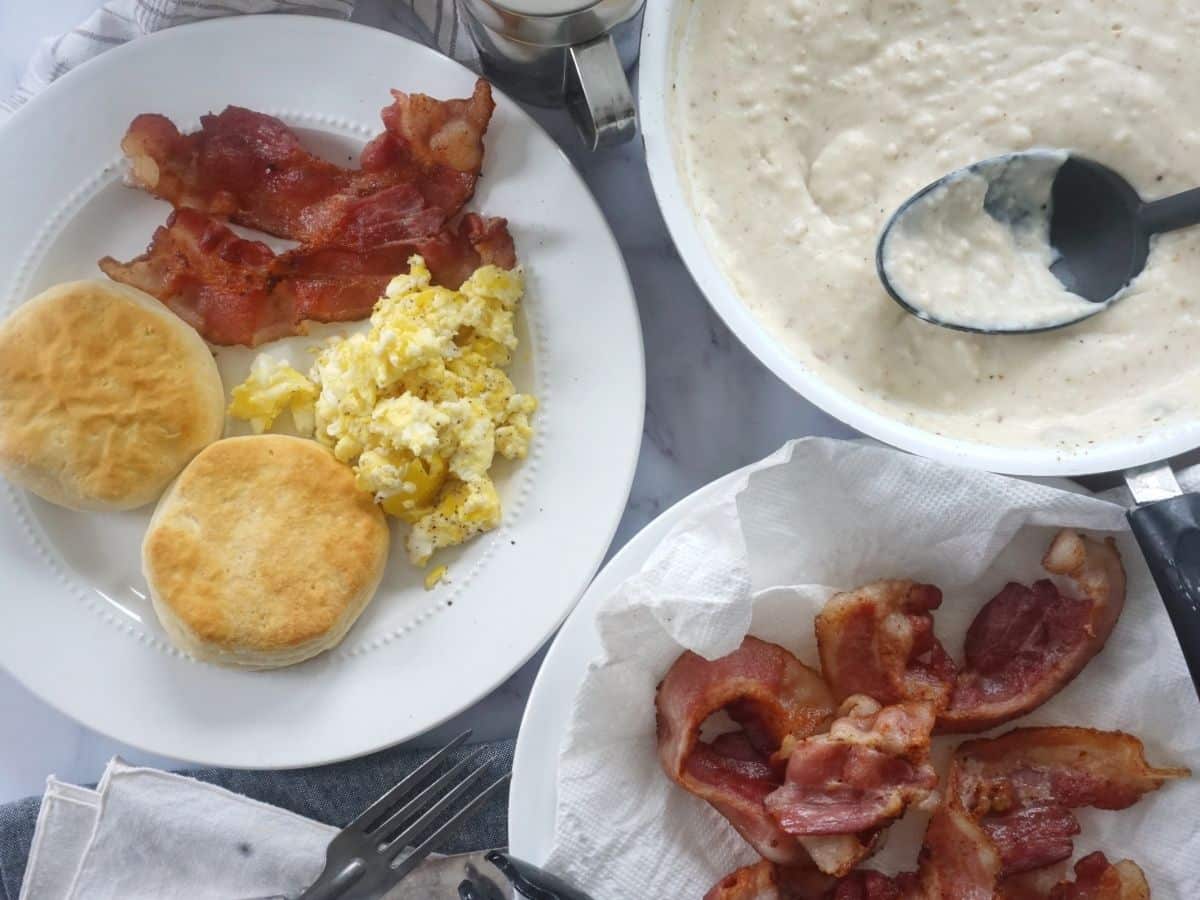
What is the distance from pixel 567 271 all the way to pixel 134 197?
2.00ft

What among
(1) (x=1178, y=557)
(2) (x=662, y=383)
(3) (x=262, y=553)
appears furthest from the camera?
(2) (x=662, y=383)

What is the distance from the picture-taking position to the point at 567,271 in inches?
60.7

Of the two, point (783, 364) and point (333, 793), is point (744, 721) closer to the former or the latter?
point (783, 364)

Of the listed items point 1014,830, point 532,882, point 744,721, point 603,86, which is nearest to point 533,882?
point 532,882

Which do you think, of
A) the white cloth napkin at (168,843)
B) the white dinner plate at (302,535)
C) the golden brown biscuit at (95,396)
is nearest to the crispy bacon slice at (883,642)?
→ the white dinner plate at (302,535)

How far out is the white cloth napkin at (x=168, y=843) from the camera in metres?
1.56

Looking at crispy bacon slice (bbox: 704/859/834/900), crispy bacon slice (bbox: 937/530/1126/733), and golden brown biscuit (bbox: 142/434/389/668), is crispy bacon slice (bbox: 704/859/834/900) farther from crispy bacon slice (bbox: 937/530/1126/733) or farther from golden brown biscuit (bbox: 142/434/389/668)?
golden brown biscuit (bbox: 142/434/389/668)

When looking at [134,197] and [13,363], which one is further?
[134,197]

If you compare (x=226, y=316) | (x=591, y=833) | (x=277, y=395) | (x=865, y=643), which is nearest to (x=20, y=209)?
(x=226, y=316)

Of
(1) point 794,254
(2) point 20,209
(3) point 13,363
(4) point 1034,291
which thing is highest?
(2) point 20,209

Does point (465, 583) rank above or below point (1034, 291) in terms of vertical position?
below

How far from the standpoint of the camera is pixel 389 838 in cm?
154

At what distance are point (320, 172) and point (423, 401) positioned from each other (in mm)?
354

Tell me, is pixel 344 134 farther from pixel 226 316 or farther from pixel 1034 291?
pixel 1034 291
